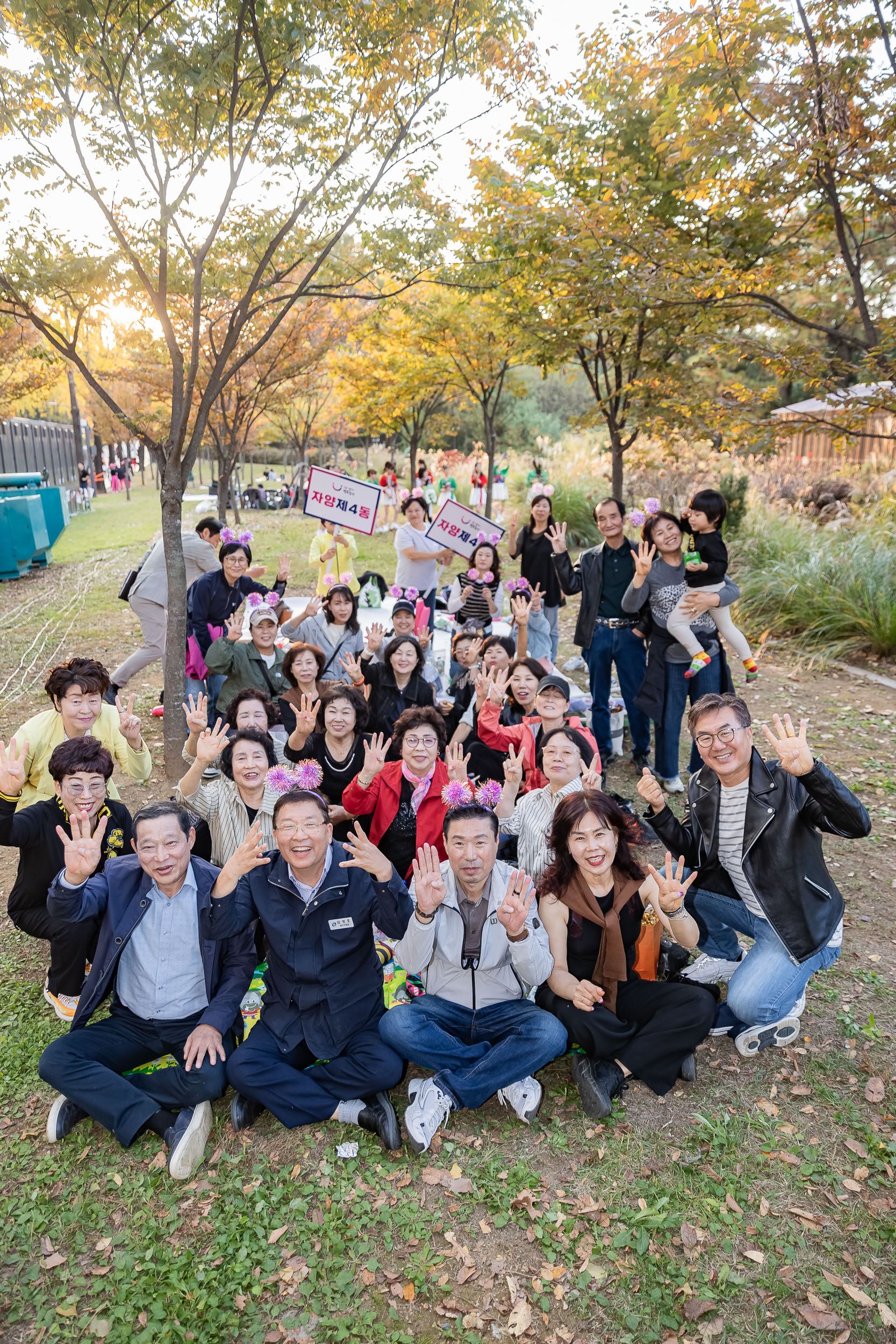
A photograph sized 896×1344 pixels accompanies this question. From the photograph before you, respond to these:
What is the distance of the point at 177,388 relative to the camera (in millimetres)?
5914

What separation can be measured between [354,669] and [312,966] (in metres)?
2.69

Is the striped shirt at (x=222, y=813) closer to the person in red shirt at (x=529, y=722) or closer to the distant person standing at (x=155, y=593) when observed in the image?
the person in red shirt at (x=529, y=722)

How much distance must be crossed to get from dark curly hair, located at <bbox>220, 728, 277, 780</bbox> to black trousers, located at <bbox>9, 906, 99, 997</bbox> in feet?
3.30

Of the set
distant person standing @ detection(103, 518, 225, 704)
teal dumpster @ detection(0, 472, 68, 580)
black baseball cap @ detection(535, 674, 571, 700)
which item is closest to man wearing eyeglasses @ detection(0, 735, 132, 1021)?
black baseball cap @ detection(535, 674, 571, 700)

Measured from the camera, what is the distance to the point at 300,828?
3.34 meters

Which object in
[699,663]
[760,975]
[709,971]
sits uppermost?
[699,663]

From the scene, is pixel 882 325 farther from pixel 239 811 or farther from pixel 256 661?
pixel 239 811

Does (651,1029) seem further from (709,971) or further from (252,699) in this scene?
(252,699)

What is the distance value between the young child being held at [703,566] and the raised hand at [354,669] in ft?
7.10

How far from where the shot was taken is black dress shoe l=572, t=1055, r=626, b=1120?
A: 333 cm

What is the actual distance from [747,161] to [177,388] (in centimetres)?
475

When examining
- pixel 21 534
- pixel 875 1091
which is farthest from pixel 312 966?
pixel 21 534

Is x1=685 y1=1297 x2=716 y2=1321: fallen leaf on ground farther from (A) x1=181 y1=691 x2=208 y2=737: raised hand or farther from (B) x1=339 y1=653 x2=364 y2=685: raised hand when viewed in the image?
(B) x1=339 y1=653 x2=364 y2=685: raised hand

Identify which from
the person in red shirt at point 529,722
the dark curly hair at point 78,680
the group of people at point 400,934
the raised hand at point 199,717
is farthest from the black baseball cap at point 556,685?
the dark curly hair at point 78,680
